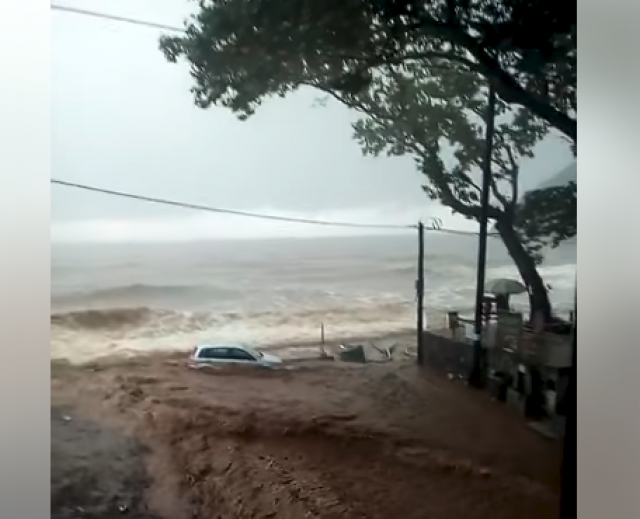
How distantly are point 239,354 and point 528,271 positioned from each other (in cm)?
54

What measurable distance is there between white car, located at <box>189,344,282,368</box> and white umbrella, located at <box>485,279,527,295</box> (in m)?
0.40

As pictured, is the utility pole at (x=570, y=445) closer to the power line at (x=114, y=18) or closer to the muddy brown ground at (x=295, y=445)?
the muddy brown ground at (x=295, y=445)

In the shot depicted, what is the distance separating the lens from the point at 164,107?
1177 millimetres

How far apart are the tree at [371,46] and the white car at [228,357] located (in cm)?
38

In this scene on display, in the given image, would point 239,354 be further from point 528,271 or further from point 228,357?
point 528,271

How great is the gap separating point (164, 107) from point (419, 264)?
0.50 metres

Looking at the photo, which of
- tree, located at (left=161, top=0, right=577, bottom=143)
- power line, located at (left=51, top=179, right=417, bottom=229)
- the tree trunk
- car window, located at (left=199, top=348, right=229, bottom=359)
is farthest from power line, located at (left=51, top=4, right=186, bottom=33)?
the tree trunk

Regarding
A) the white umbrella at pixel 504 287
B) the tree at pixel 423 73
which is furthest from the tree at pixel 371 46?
the white umbrella at pixel 504 287

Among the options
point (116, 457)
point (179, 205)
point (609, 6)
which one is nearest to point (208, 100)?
point (179, 205)

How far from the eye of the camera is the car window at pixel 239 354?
1.19 meters

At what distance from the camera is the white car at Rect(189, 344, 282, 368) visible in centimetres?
118

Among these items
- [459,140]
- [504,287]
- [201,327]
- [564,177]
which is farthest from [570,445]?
[201,327]

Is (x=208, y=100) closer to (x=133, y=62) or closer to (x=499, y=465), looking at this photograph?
(x=133, y=62)

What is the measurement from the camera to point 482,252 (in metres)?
1.30
